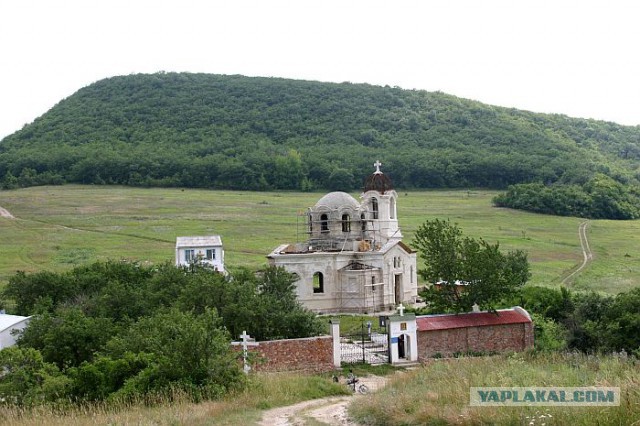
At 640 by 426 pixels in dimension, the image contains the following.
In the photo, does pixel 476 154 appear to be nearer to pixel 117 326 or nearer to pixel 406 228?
pixel 406 228

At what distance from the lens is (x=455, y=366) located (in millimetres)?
16984

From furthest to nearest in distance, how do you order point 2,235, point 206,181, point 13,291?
point 206,181
point 2,235
point 13,291

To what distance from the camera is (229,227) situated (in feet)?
257

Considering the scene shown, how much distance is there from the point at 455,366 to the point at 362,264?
30.3 meters

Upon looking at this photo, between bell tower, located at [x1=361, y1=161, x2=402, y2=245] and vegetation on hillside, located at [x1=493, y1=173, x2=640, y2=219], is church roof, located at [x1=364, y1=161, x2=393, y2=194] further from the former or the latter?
vegetation on hillside, located at [x1=493, y1=173, x2=640, y2=219]

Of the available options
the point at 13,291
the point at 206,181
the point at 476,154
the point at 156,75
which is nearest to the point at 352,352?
the point at 13,291

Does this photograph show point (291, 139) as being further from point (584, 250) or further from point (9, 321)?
point (9, 321)

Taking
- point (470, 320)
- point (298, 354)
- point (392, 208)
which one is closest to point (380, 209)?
point (392, 208)

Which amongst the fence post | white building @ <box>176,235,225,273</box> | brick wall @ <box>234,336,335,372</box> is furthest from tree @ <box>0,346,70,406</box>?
white building @ <box>176,235,225,273</box>

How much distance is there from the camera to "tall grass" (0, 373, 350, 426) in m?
14.6

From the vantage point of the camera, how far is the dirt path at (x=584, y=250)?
203 feet

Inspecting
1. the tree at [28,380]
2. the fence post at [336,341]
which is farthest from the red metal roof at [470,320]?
the tree at [28,380]

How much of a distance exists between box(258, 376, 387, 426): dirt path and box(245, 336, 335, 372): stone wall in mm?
9304

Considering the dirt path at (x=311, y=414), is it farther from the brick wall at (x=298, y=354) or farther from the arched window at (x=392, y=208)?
the arched window at (x=392, y=208)
